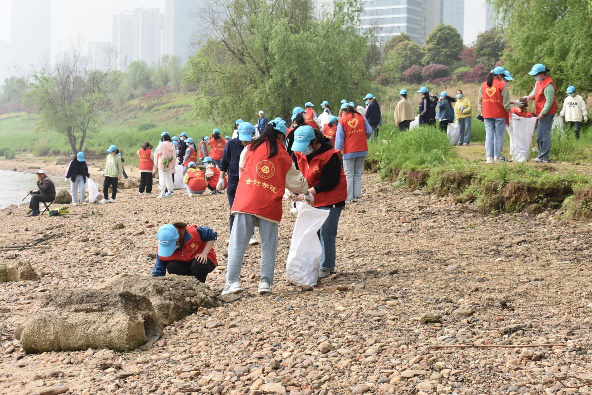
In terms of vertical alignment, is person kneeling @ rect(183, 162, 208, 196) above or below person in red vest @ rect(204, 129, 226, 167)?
below

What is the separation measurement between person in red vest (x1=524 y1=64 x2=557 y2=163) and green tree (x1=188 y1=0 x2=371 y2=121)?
1783cm

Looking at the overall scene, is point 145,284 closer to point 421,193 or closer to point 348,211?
point 348,211

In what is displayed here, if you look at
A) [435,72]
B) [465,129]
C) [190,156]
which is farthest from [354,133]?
[435,72]

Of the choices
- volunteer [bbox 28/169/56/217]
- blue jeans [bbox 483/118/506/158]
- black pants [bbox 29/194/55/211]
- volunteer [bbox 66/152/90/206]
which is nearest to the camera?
blue jeans [bbox 483/118/506/158]

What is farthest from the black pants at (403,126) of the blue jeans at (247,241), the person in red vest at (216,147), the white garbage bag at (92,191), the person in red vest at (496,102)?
the blue jeans at (247,241)

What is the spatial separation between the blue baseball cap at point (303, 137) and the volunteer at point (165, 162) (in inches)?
519

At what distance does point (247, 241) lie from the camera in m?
7.26

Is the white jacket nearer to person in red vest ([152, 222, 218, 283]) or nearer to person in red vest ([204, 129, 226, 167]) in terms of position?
→ person in red vest ([204, 129, 226, 167])

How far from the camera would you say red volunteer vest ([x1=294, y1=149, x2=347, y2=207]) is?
7.53m

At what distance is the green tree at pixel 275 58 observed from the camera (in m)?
30.3

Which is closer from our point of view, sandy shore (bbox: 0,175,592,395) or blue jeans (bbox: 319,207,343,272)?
sandy shore (bbox: 0,175,592,395)

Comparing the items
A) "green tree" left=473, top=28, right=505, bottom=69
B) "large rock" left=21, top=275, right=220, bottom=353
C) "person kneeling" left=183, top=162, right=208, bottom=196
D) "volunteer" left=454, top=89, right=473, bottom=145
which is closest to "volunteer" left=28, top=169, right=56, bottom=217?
"person kneeling" left=183, top=162, right=208, bottom=196

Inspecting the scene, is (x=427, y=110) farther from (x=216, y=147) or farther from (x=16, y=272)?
(x=16, y=272)

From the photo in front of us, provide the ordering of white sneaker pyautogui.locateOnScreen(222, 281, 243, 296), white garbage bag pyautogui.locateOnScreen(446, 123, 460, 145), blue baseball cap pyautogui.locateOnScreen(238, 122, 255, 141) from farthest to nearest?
1. white garbage bag pyautogui.locateOnScreen(446, 123, 460, 145)
2. blue baseball cap pyautogui.locateOnScreen(238, 122, 255, 141)
3. white sneaker pyautogui.locateOnScreen(222, 281, 243, 296)
